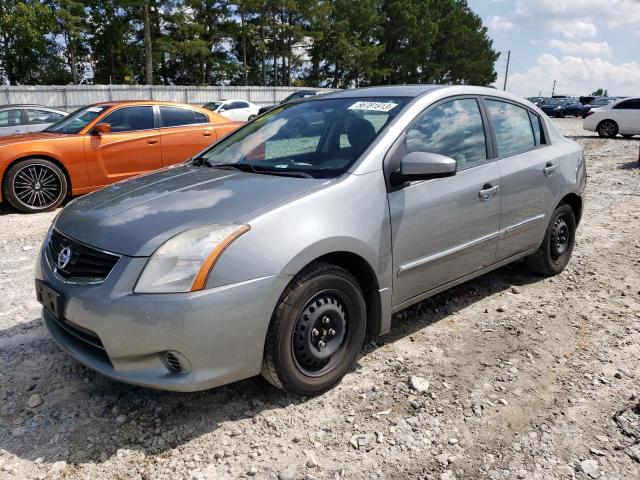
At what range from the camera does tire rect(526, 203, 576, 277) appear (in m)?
4.42

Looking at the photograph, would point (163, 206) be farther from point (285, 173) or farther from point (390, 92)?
point (390, 92)

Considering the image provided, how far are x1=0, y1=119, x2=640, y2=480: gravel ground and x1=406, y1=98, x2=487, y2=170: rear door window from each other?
118cm

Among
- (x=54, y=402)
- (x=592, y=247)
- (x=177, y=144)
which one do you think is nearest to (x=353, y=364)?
(x=54, y=402)

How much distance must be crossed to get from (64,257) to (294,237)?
3.74ft

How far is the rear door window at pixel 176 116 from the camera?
794 cm

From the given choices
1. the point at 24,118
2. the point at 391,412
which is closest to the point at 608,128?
the point at 24,118

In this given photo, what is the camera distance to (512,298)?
4.20 metres

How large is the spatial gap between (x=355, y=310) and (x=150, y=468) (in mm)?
1257

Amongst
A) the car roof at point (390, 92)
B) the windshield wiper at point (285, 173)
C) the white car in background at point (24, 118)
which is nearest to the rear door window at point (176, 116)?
the white car in background at point (24, 118)

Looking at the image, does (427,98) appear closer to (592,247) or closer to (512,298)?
(512,298)

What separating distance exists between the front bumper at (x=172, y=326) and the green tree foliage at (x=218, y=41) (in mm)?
38508

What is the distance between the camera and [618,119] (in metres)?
18.9

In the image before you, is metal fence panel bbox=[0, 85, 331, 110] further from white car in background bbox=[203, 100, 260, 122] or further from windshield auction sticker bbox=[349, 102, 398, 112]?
windshield auction sticker bbox=[349, 102, 398, 112]

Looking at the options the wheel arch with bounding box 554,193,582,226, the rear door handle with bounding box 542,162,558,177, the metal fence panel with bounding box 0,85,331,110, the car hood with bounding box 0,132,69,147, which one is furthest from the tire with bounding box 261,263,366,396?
the metal fence panel with bounding box 0,85,331,110
